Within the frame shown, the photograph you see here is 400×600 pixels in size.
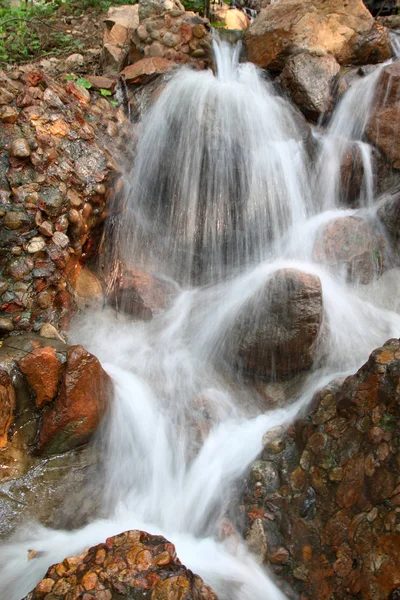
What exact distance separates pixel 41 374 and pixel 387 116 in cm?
502

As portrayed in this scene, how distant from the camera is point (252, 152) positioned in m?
5.39

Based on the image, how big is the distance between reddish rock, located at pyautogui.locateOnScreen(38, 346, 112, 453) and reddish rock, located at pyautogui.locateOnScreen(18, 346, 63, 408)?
2.0 inches

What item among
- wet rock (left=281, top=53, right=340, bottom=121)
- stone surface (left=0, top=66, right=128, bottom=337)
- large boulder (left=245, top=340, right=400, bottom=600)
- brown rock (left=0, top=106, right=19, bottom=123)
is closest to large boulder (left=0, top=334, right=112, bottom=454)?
stone surface (left=0, top=66, right=128, bottom=337)

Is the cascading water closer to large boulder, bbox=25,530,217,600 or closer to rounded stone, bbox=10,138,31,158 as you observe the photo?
large boulder, bbox=25,530,217,600

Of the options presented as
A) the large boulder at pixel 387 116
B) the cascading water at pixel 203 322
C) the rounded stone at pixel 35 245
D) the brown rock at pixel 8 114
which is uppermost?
the brown rock at pixel 8 114

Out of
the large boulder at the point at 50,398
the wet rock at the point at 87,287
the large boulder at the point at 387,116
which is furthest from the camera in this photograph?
the large boulder at the point at 387,116

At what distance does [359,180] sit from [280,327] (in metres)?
2.77

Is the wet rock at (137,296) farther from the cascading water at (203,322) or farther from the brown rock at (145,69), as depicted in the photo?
the brown rock at (145,69)

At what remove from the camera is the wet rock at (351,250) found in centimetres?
471

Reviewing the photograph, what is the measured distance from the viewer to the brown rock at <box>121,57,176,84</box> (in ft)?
19.6

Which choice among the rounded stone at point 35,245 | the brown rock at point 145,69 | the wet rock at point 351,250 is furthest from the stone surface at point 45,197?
the wet rock at point 351,250

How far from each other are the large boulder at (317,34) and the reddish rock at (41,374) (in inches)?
217

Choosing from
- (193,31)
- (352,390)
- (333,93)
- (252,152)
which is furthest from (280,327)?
(193,31)

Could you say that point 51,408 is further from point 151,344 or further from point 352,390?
point 352,390
